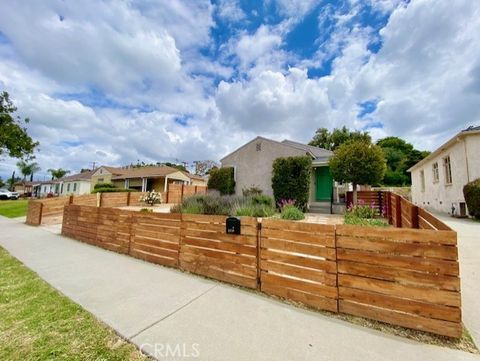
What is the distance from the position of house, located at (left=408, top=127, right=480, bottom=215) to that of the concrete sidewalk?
1312 centimetres

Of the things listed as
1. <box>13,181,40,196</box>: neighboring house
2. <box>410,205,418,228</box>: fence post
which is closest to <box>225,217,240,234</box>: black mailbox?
<box>410,205,418,228</box>: fence post

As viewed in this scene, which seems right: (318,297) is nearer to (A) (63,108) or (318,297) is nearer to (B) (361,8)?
A: (B) (361,8)

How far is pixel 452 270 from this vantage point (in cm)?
228

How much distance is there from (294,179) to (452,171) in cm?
918

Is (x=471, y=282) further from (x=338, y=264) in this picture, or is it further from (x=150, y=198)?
(x=150, y=198)

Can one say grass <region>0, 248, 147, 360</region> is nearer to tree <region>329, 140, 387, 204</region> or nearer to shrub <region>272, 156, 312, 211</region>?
shrub <region>272, 156, 312, 211</region>

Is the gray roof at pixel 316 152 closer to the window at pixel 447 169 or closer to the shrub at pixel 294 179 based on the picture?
the shrub at pixel 294 179

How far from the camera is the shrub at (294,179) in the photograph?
1257cm

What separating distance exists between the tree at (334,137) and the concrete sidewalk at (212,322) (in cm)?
3303

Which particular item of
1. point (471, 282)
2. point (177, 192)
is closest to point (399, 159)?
point (177, 192)

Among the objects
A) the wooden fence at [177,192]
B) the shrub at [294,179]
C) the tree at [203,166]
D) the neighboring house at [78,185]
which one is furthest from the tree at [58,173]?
the shrub at [294,179]

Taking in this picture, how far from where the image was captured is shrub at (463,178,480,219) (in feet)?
31.3

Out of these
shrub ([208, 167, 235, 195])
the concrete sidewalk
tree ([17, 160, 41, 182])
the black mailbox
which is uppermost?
tree ([17, 160, 41, 182])

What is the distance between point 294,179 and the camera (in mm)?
12719
